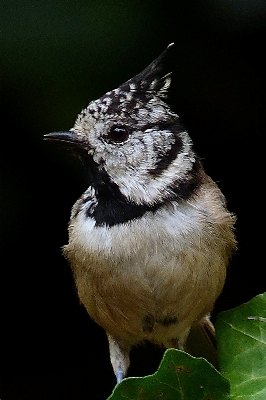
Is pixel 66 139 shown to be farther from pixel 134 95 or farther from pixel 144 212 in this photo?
pixel 144 212

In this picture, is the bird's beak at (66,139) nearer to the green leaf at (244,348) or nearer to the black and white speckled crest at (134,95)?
the black and white speckled crest at (134,95)

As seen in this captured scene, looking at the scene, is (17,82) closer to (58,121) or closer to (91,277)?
(58,121)

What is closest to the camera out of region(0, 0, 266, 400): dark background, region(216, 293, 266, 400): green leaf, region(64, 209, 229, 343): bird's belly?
region(216, 293, 266, 400): green leaf

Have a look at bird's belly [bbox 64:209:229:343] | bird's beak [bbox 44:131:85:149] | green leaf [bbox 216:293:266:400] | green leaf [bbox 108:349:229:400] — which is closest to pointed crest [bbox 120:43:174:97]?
bird's beak [bbox 44:131:85:149]

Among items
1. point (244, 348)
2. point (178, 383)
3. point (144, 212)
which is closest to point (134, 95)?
point (144, 212)

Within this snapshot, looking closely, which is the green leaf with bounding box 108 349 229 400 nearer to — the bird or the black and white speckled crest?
the bird

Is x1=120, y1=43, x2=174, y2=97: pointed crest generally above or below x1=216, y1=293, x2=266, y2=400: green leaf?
above
